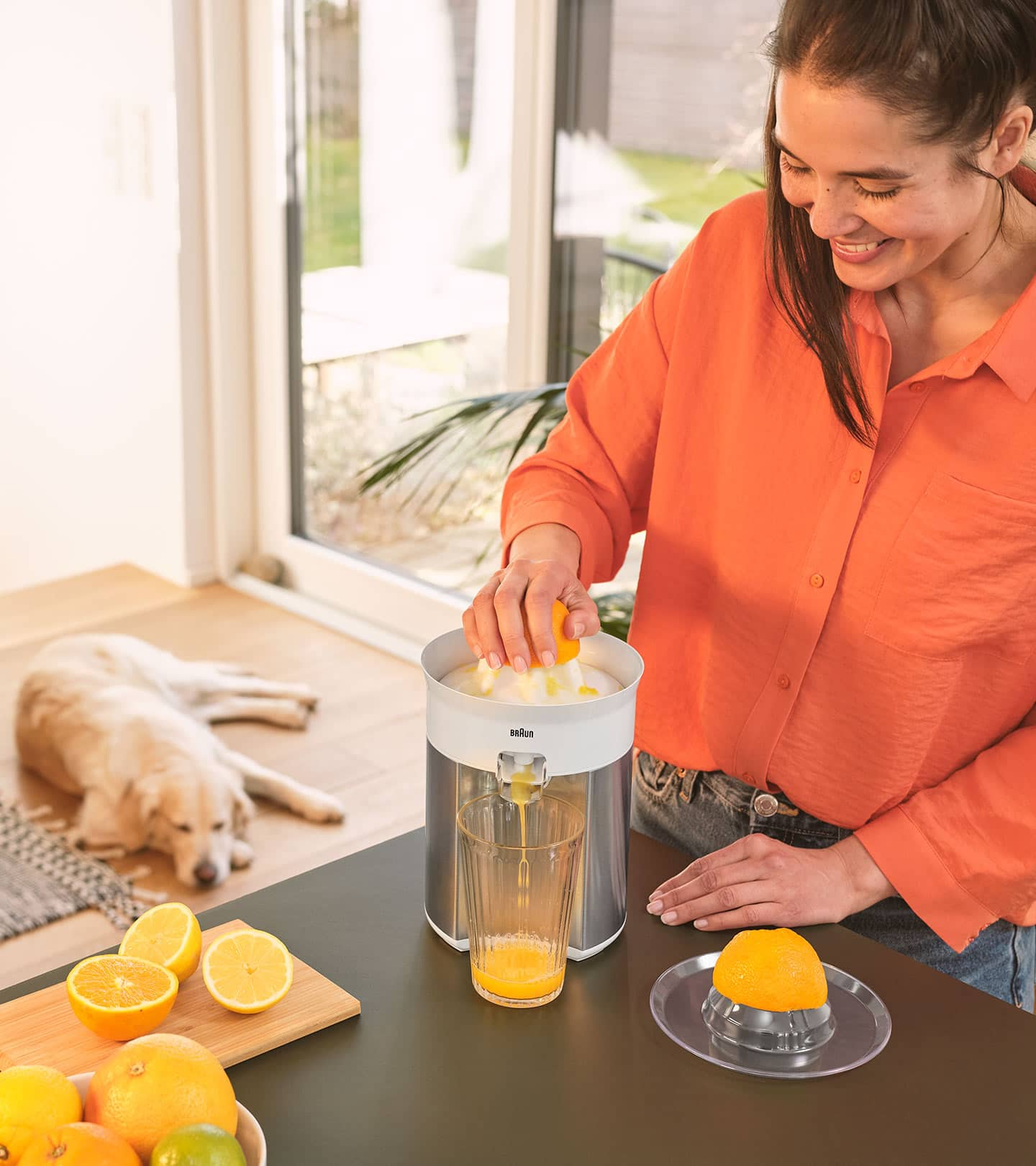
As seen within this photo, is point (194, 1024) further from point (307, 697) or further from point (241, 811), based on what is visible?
point (307, 697)

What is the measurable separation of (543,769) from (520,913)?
0.34 feet

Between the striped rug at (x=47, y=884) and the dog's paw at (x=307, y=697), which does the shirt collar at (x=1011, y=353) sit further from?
the dog's paw at (x=307, y=697)

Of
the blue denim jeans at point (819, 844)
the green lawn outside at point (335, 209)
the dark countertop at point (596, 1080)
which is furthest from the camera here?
the green lawn outside at point (335, 209)

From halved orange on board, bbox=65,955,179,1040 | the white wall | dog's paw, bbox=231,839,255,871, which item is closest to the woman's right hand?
halved orange on board, bbox=65,955,179,1040

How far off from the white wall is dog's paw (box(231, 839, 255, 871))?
1.45m

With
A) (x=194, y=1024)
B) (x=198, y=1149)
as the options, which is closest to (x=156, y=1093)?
(x=198, y=1149)

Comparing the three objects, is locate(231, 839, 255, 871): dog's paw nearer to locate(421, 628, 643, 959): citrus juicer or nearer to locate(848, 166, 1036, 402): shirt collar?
locate(421, 628, 643, 959): citrus juicer

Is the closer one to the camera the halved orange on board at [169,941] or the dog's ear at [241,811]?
the halved orange on board at [169,941]

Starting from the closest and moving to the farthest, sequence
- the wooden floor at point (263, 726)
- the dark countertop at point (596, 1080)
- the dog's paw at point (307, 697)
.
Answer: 1. the dark countertop at point (596, 1080)
2. the wooden floor at point (263, 726)
3. the dog's paw at point (307, 697)

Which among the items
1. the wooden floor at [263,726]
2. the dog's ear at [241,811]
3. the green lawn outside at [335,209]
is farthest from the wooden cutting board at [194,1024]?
the green lawn outside at [335,209]

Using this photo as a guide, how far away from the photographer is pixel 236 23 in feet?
11.5

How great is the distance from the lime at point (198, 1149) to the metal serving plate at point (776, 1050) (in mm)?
330

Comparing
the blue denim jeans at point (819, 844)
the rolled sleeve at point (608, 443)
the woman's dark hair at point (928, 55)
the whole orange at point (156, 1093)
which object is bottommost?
the blue denim jeans at point (819, 844)

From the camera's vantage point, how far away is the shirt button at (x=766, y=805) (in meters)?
1.23
